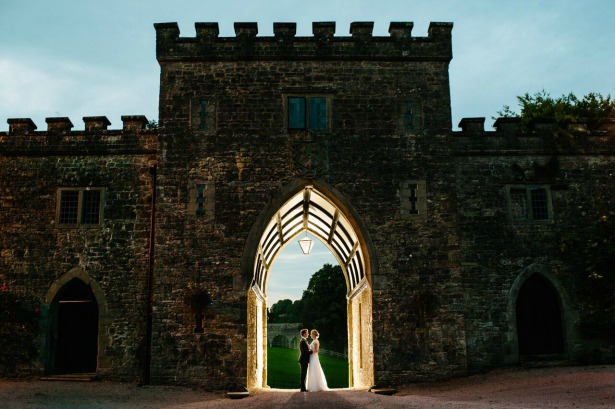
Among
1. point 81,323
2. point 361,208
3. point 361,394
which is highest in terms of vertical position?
point 361,208

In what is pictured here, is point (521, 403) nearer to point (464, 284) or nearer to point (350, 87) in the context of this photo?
point (464, 284)

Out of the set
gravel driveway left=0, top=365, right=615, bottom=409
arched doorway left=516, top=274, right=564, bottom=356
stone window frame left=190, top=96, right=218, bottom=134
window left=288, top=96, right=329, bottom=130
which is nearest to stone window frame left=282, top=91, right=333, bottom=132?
window left=288, top=96, right=329, bottom=130

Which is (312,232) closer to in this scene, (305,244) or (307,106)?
(305,244)

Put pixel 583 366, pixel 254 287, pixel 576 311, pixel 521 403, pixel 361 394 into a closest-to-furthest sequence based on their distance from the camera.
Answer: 1. pixel 521 403
2. pixel 361 394
3. pixel 583 366
4. pixel 576 311
5. pixel 254 287

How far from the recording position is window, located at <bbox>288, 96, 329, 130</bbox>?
54.6ft

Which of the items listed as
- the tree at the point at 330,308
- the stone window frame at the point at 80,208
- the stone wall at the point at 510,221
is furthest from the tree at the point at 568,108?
the tree at the point at 330,308

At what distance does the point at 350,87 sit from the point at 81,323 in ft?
33.9

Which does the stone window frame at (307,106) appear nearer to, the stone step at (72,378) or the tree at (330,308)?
the stone step at (72,378)

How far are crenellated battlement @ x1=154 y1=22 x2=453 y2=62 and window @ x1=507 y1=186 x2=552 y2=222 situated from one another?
4.45m

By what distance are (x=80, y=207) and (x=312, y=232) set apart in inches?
367

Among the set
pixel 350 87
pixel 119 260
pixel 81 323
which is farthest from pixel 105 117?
pixel 350 87

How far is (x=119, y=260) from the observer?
16.5 m

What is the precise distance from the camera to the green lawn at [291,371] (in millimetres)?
32031

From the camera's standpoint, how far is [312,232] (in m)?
23.2
